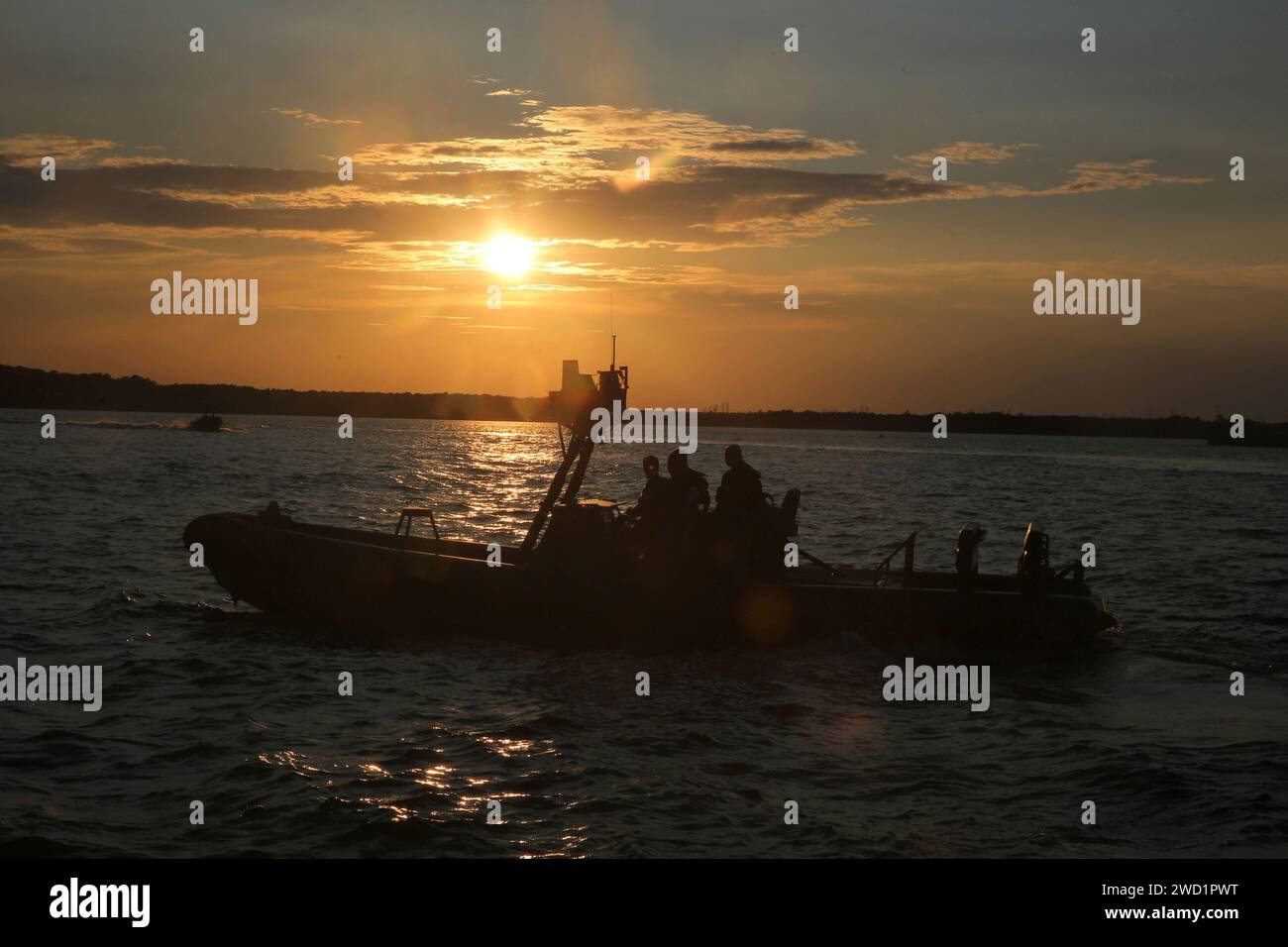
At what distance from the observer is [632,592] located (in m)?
13.9

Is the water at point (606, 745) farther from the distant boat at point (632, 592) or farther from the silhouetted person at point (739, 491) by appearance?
the silhouetted person at point (739, 491)

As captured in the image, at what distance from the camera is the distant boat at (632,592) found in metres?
13.7

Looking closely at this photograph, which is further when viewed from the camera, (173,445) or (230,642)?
(173,445)

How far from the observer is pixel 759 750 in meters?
10.1

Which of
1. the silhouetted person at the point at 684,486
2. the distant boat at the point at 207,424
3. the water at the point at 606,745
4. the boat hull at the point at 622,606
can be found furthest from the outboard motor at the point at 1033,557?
the distant boat at the point at 207,424

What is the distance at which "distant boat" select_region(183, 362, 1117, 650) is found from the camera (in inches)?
541

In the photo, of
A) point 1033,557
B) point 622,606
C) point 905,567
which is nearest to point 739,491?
point 622,606

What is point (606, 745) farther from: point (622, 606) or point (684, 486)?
point (684, 486)

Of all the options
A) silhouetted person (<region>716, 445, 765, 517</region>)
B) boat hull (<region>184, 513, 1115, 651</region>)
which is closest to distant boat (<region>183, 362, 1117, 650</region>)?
boat hull (<region>184, 513, 1115, 651</region>)
